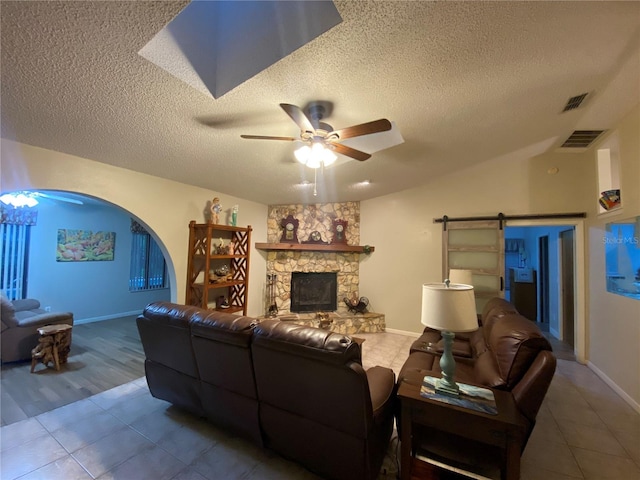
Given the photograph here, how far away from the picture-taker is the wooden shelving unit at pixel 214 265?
3658 millimetres

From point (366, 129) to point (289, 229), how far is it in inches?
136

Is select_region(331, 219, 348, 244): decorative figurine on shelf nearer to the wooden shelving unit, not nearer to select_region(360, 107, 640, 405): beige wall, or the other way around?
select_region(360, 107, 640, 405): beige wall

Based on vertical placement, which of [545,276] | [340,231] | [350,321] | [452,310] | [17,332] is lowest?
[350,321]

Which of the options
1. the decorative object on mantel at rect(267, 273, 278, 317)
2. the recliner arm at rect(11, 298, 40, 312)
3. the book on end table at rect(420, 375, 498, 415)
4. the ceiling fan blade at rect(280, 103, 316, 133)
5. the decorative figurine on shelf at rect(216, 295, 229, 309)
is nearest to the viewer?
the book on end table at rect(420, 375, 498, 415)

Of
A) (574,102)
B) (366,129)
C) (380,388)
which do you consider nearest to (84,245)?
(366,129)

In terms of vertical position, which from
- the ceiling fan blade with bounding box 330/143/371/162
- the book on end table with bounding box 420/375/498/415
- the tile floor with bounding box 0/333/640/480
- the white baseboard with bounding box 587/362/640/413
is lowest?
the tile floor with bounding box 0/333/640/480

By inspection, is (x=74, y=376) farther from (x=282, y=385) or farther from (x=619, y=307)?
(x=619, y=307)

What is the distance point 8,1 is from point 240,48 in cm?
106

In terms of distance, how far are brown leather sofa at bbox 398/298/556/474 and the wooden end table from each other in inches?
3.6

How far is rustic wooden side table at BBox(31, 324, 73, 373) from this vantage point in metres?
3.06

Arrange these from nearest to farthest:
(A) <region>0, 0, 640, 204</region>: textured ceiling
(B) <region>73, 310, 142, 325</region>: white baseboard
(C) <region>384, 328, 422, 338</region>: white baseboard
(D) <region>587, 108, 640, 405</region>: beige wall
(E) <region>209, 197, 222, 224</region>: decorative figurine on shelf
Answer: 1. (A) <region>0, 0, 640, 204</region>: textured ceiling
2. (D) <region>587, 108, 640, 405</region>: beige wall
3. (E) <region>209, 197, 222, 224</region>: decorative figurine on shelf
4. (C) <region>384, 328, 422, 338</region>: white baseboard
5. (B) <region>73, 310, 142, 325</region>: white baseboard

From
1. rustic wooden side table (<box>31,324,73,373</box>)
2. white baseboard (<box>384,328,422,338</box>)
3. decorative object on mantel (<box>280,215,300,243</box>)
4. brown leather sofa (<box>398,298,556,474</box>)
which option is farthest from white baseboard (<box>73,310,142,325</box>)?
brown leather sofa (<box>398,298,556,474</box>)

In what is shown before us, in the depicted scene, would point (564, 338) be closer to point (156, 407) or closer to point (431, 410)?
point (431, 410)

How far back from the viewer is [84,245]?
16.6 feet
